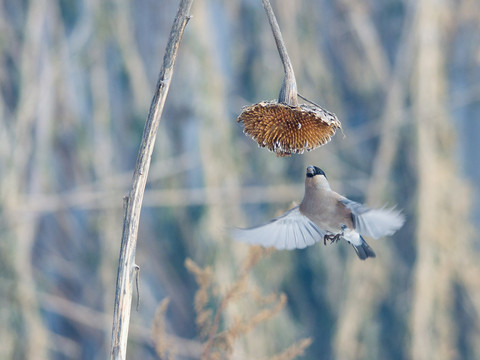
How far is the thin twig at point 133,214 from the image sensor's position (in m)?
0.89

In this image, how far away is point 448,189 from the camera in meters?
3.16

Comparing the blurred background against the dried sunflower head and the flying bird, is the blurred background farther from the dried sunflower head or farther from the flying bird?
the dried sunflower head

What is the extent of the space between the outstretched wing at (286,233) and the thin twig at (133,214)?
15.9 inches

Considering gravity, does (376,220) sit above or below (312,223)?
below

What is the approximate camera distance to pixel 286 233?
1397 millimetres

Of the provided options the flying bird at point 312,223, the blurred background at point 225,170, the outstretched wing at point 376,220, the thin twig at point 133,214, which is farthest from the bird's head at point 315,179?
the blurred background at point 225,170

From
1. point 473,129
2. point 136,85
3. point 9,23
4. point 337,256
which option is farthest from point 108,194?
point 473,129

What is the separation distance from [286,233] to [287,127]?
0.44m

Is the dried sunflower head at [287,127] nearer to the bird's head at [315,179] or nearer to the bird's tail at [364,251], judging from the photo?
the bird's head at [315,179]

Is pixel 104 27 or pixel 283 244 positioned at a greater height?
pixel 104 27

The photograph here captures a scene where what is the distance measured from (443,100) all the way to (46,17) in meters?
1.92

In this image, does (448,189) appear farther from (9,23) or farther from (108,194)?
(9,23)

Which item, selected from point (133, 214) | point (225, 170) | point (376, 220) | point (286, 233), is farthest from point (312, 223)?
point (225, 170)

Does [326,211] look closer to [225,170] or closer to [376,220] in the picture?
[376,220]
